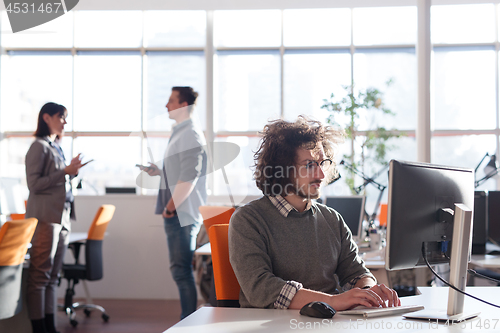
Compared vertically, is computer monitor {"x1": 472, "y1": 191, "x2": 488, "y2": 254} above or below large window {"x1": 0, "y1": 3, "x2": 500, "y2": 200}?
below

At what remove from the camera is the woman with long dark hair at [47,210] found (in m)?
3.07

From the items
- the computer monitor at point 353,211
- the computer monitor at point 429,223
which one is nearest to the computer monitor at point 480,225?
the computer monitor at point 353,211

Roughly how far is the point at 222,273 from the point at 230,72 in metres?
4.49

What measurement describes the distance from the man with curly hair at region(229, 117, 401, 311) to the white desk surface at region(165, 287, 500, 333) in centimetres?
10

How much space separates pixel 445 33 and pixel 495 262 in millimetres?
4061

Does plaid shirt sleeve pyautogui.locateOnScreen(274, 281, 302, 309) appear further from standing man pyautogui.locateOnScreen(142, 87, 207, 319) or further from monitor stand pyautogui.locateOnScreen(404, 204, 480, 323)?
standing man pyautogui.locateOnScreen(142, 87, 207, 319)

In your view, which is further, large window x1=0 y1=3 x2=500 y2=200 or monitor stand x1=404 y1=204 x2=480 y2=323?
large window x1=0 y1=3 x2=500 y2=200

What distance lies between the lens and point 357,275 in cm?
163

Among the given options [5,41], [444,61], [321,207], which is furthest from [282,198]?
[5,41]

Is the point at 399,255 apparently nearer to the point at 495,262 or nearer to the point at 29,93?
the point at 495,262

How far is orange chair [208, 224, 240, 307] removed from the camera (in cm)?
158

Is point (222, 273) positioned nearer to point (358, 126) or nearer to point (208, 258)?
point (208, 258)

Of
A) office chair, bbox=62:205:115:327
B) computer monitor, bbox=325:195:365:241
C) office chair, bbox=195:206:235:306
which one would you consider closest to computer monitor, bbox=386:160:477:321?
office chair, bbox=195:206:235:306

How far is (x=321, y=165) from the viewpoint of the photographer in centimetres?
168
